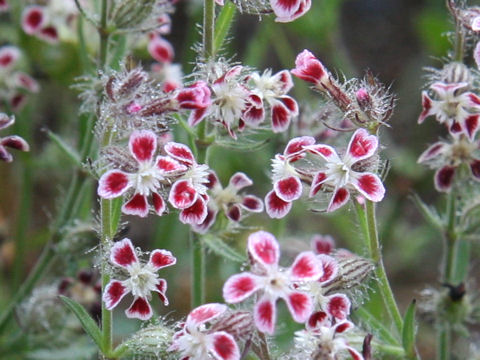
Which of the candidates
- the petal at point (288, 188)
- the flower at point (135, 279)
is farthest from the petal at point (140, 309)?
the petal at point (288, 188)

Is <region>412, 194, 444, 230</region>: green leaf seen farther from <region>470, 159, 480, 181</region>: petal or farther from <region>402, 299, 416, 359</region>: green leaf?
<region>402, 299, 416, 359</region>: green leaf

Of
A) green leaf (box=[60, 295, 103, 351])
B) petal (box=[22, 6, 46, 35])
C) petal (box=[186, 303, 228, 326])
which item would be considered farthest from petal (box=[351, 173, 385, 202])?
petal (box=[22, 6, 46, 35])

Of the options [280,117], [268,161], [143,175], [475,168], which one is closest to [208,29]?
[280,117]

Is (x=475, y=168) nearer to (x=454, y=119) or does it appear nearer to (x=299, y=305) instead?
(x=454, y=119)

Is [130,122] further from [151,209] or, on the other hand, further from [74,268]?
[74,268]

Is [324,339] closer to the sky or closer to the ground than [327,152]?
closer to the ground

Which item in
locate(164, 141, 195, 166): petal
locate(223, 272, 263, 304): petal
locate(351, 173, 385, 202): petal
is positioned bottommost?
locate(223, 272, 263, 304): petal
